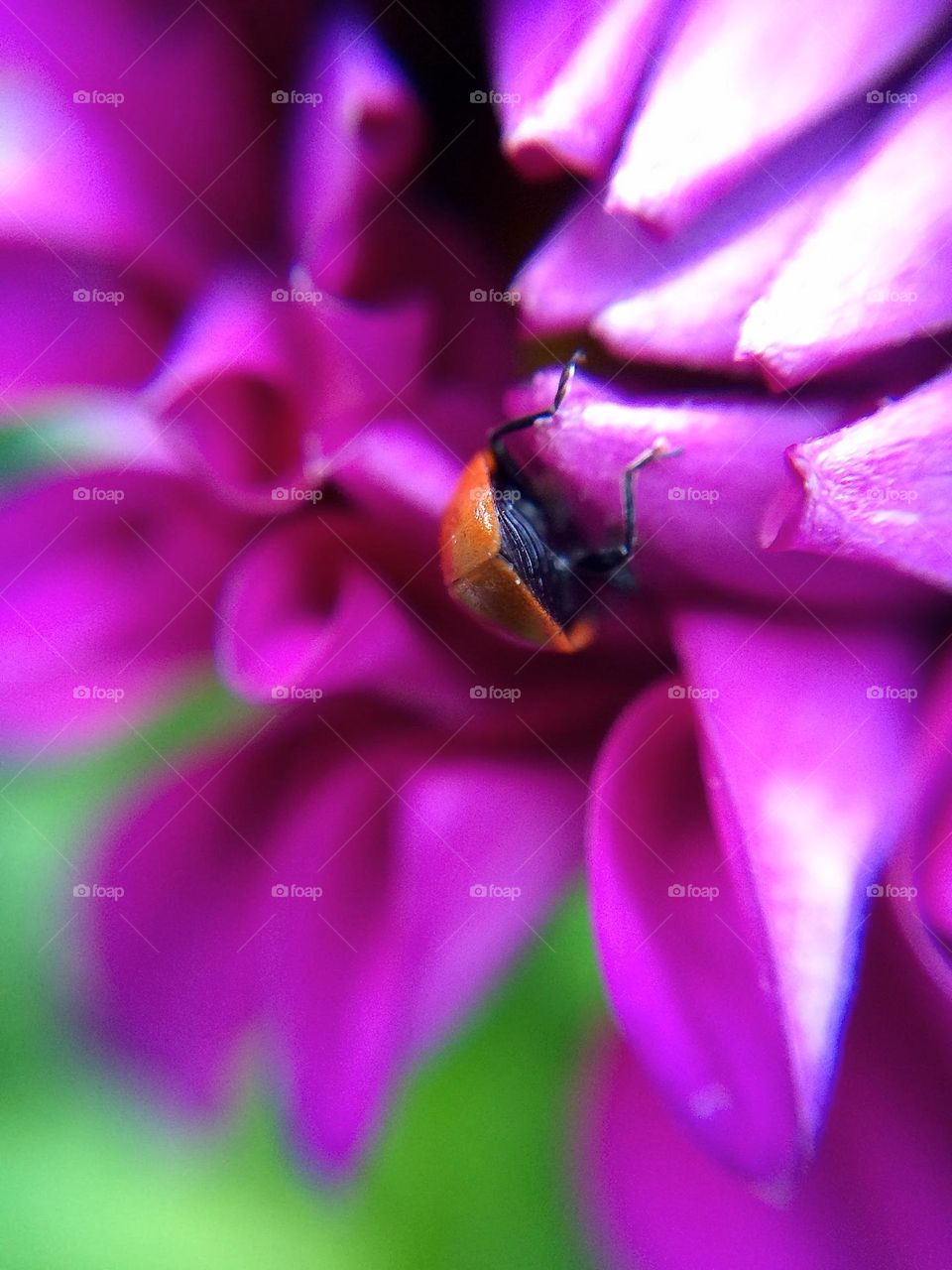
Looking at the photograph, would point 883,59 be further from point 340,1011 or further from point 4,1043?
point 4,1043

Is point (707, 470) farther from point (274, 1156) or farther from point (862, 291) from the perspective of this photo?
point (274, 1156)

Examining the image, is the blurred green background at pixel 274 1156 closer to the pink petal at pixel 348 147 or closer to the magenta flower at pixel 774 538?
the magenta flower at pixel 774 538

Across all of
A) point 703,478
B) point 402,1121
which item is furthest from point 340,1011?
point 703,478

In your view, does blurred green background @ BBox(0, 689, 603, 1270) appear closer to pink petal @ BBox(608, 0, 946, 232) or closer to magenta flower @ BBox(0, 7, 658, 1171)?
magenta flower @ BBox(0, 7, 658, 1171)

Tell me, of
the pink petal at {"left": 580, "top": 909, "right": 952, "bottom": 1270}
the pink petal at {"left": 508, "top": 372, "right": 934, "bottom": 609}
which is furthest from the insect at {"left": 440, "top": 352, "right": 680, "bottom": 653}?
the pink petal at {"left": 580, "top": 909, "right": 952, "bottom": 1270}

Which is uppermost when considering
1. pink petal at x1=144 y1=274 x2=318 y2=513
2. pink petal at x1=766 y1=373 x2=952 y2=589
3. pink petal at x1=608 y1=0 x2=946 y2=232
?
pink petal at x1=608 y1=0 x2=946 y2=232

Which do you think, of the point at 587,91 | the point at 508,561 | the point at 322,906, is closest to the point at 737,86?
the point at 587,91

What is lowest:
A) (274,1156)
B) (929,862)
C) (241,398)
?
(274,1156)
